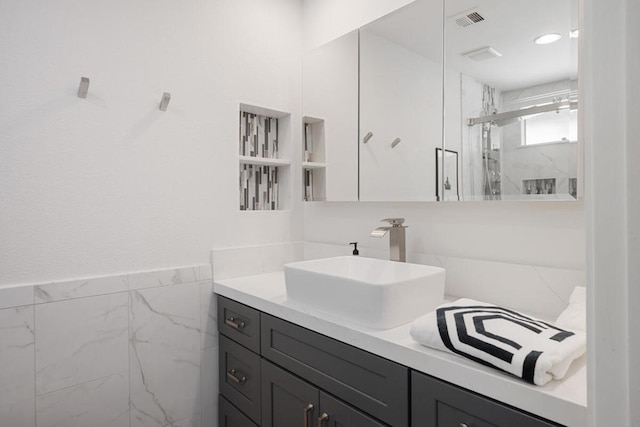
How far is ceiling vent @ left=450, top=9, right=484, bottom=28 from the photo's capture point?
1321 mm

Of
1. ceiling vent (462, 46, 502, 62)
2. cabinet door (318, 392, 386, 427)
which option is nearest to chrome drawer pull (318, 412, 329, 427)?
cabinet door (318, 392, 386, 427)

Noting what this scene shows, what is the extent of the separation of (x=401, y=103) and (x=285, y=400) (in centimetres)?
124

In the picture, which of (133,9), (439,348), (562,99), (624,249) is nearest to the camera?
(624,249)

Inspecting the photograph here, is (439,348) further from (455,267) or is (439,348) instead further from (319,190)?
(319,190)

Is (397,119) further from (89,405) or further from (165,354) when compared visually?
(89,405)

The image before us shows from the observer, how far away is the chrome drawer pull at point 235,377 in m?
1.58

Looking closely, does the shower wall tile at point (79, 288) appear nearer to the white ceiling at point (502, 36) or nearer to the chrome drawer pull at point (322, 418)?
the chrome drawer pull at point (322, 418)

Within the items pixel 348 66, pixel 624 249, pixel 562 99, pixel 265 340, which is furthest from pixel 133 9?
pixel 624 249

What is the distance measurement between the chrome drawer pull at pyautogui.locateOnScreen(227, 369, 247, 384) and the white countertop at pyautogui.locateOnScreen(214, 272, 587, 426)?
1.35 feet

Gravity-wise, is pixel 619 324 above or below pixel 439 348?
above

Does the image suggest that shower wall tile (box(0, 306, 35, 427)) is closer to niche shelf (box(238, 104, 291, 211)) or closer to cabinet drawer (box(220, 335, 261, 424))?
cabinet drawer (box(220, 335, 261, 424))

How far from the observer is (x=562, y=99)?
112cm

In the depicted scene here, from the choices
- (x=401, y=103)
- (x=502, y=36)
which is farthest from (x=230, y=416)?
(x=502, y=36)

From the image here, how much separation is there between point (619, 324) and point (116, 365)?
1.64 m
